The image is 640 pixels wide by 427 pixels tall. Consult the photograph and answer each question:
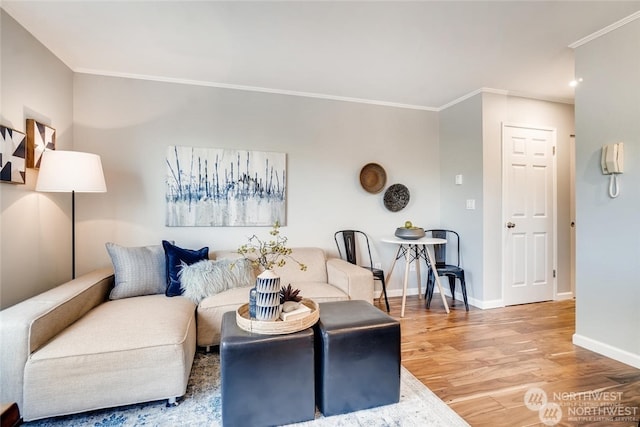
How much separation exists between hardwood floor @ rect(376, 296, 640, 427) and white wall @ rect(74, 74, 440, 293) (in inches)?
49.4

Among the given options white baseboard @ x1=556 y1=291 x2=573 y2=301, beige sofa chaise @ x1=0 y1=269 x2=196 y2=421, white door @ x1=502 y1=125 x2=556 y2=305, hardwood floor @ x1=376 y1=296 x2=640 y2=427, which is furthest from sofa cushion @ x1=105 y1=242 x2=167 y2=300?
white baseboard @ x1=556 y1=291 x2=573 y2=301

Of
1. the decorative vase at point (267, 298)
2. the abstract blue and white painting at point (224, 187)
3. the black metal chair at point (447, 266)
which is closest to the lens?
the decorative vase at point (267, 298)

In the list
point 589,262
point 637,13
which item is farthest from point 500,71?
point 589,262

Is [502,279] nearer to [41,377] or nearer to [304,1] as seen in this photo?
[304,1]

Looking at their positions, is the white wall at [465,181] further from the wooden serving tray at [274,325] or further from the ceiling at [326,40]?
the wooden serving tray at [274,325]

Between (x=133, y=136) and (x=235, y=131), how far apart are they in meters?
0.95

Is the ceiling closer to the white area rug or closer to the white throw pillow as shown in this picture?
the white throw pillow

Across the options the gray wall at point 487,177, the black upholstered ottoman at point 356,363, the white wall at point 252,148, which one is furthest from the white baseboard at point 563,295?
the black upholstered ottoman at point 356,363

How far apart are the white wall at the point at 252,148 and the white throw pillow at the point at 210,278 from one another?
0.63 m

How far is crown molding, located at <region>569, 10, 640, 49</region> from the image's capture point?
7.10 feet

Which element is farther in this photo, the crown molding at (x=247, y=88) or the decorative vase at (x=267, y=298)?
the crown molding at (x=247, y=88)

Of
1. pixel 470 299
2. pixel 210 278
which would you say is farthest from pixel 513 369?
pixel 210 278

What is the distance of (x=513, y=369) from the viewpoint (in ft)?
7.11

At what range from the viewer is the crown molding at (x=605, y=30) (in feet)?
7.10
